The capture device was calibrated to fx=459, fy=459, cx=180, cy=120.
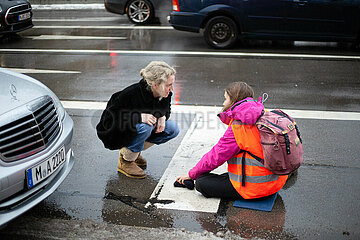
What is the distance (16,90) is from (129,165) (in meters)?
1.32

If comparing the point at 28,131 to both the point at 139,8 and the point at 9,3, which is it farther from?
the point at 139,8

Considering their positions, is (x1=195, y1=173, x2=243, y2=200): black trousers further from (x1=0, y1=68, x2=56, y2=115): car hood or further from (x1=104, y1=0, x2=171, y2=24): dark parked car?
(x1=104, y1=0, x2=171, y2=24): dark parked car

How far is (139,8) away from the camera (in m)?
13.0

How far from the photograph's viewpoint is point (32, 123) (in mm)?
3379

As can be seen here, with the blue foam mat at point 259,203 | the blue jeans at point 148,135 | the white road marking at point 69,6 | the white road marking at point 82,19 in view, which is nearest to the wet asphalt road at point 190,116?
the blue foam mat at point 259,203

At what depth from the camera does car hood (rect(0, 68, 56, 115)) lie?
339cm

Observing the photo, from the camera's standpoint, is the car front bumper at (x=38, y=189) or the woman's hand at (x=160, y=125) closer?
the car front bumper at (x=38, y=189)

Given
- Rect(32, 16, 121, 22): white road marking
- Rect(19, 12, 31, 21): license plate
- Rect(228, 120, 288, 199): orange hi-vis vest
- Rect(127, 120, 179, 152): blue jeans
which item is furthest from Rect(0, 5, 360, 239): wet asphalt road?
Rect(32, 16, 121, 22): white road marking

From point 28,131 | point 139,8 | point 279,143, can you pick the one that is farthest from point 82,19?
point 279,143

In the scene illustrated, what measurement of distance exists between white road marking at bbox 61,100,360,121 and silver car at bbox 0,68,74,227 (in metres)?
2.63

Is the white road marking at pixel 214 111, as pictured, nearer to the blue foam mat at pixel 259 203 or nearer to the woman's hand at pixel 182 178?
the woman's hand at pixel 182 178

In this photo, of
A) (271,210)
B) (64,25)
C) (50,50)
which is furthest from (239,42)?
(271,210)

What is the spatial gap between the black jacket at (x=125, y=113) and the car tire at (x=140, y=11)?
9164 mm

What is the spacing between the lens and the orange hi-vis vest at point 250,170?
3.69 m
